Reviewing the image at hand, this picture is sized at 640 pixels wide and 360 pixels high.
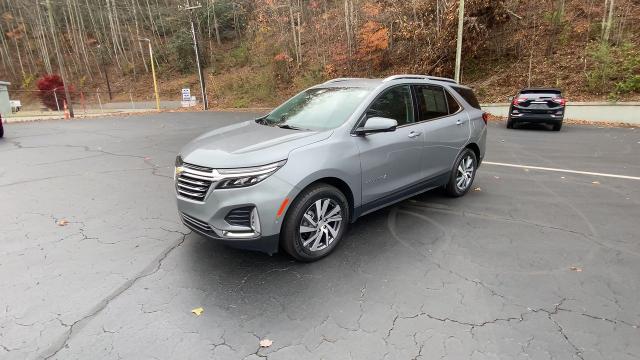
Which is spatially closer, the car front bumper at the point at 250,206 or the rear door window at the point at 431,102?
the car front bumper at the point at 250,206

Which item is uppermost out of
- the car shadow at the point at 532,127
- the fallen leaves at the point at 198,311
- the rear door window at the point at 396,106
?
the rear door window at the point at 396,106

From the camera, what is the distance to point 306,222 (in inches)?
135

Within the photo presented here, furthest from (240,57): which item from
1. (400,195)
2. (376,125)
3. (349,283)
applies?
(349,283)

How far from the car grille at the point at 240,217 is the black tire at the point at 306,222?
0.33 metres

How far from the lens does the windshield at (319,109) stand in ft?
12.8

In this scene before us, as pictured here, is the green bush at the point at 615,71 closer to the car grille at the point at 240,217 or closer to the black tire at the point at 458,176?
the black tire at the point at 458,176

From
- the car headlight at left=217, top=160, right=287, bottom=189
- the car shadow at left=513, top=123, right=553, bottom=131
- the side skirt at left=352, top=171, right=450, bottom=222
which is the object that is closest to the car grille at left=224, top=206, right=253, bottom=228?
the car headlight at left=217, top=160, right=287, bottom=189

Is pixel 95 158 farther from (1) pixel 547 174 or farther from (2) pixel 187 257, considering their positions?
(1) pixel 547 174

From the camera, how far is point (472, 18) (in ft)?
62.2

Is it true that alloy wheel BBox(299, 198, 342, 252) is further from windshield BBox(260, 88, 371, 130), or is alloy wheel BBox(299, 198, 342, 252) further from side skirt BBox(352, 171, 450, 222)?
windshield BBox(260, 88, 371, 130)

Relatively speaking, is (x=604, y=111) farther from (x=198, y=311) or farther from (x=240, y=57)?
(x=240, y=57)

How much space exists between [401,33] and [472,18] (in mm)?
4193

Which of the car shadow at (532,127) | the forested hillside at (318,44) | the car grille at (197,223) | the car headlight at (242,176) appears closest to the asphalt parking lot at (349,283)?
the car grille at (197,223)

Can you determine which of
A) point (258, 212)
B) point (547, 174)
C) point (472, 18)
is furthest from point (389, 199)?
point (472, 18)
